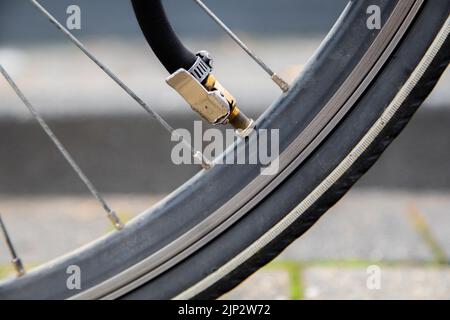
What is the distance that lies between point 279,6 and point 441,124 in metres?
1.43

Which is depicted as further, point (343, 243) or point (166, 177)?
point (166, 177)

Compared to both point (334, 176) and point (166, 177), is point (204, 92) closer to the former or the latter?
point (334, 176)

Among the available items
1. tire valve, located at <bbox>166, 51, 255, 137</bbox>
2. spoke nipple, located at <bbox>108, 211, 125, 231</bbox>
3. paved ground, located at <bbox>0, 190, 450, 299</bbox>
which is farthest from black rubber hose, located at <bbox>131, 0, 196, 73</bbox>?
paved ground, located at <bbox>0, 190, 450, 299</bbox>

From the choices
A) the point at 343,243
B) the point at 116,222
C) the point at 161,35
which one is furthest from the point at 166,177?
the point at 161,35

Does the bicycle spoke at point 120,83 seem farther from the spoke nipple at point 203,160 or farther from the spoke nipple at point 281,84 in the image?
the spoke nipple at point 281,84

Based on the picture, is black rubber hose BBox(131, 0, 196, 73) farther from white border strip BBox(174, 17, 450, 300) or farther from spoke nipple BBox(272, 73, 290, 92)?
white border strip BBox(174, 17, 450, 300)

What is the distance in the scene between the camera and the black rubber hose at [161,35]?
96cm

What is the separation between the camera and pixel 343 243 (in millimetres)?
1764

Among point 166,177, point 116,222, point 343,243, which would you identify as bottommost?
point 116,222

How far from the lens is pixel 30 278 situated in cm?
108

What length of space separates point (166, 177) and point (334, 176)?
1176 mm

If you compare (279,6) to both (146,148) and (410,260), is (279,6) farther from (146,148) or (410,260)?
(410,260)
